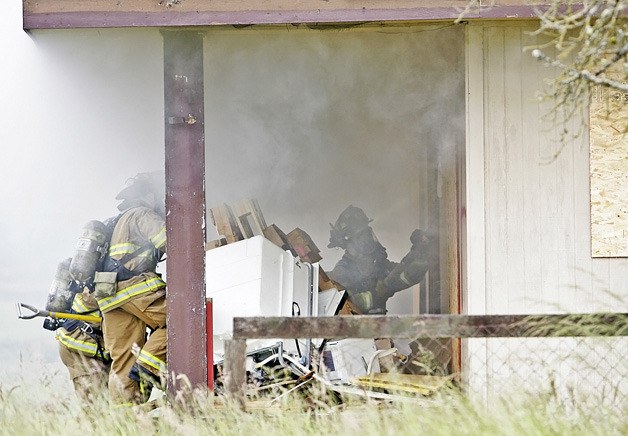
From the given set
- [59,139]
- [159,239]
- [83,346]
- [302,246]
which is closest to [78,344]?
[83,346]

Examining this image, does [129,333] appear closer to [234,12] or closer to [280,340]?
[280,340]

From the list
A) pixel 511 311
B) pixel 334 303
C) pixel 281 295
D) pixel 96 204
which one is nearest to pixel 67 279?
pixel 281 295

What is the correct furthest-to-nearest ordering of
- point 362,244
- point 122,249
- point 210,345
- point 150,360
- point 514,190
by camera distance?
point 362,244 → point 122,249 → point 514,190 → point 150,360 → point 210,345

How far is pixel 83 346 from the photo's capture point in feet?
25.7

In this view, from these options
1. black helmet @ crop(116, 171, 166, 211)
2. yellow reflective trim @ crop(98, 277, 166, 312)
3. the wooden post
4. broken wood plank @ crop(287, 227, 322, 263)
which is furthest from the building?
broken wood plank @ crop(287, 227, 322, 263)

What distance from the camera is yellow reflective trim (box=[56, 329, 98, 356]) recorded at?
25.6 ft

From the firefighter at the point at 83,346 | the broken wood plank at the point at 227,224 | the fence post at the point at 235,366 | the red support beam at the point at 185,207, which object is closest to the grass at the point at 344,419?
the fence post at the point at 235,366

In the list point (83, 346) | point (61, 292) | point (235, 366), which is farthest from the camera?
point (83, 346)

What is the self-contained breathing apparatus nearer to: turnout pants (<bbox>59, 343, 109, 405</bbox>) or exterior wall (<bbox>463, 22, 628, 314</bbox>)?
turnout pants (<bbox>59, 343, 109, 405</bbox>)

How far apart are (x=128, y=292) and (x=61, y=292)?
1.77 feet

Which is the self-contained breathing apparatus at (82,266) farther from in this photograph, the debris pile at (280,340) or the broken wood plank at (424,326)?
the broken wood plank at (424,326)

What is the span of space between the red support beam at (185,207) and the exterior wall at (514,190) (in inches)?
76.2

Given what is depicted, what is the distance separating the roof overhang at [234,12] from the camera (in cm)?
656

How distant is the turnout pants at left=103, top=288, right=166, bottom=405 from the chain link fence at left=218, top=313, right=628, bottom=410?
0.59 metres
